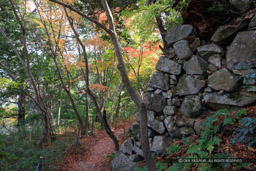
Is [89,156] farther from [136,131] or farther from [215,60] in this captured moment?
[215,60]

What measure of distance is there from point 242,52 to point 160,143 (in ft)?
9.19

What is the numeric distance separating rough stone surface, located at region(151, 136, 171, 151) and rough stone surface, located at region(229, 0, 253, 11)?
352 cm

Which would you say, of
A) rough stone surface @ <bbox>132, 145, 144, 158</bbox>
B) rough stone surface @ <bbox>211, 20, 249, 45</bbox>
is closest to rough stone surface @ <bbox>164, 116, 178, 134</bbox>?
rough stone surface @ <bbox>132, 145, 144, 158</bbox>

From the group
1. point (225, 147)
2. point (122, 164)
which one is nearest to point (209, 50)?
point (225, 147)

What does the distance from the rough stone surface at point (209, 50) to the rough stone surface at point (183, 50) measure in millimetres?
241

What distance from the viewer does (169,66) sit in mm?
4062

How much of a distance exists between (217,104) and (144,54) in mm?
5536

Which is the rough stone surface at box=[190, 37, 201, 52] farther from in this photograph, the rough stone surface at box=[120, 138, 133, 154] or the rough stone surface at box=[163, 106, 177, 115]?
the rough stone surface at box=[120, 138, 133, 154]

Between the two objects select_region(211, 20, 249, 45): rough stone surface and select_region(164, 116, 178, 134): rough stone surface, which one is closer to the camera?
select_region(211, 20, 249, 45): rough stone surface

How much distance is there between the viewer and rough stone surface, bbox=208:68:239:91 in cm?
299

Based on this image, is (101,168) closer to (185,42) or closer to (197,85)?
(197,85)

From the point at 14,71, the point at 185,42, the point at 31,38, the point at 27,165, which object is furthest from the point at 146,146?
the point at 31,38

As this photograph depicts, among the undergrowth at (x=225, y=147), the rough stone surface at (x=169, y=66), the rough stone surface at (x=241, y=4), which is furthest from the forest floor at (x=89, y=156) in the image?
the rough stone surface at (x=241, y=4)

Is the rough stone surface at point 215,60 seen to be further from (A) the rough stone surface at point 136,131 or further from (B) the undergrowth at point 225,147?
(A) the rough stone surface at point 136,131
